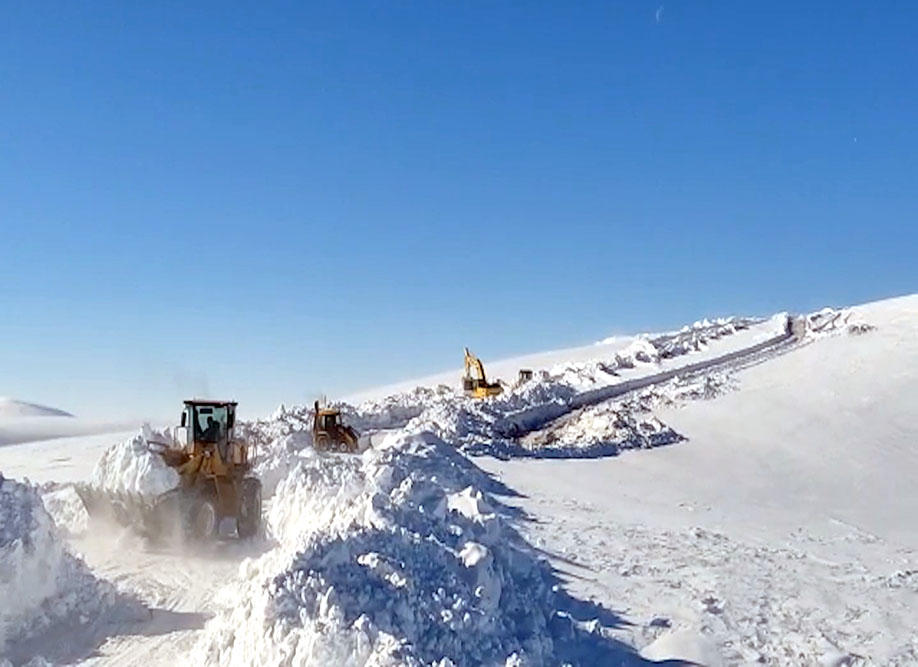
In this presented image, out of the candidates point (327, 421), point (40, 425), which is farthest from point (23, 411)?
point (327, 421)

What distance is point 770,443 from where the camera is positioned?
20219 millimetres

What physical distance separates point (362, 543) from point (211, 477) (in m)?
5.19

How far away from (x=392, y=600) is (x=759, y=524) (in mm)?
8378

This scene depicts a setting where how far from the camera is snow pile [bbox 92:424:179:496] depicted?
36.8 ft

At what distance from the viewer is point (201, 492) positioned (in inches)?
453

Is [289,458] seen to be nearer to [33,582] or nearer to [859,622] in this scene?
[33,582]

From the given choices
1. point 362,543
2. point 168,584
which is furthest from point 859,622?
point 168,584

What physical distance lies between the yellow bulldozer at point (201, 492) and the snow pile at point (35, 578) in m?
2.35

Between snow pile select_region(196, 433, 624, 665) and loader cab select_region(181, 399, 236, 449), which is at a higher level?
loader cab select_region(181, 399, 236, 449)

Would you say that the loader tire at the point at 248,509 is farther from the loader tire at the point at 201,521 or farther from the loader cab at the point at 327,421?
the loader cab at the point at 327,421

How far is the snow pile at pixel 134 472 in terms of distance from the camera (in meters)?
11.2

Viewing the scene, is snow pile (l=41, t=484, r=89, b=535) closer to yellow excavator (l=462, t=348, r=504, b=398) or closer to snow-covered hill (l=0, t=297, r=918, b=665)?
snow-covered hill (l=0, t=297, r=918, b=665)

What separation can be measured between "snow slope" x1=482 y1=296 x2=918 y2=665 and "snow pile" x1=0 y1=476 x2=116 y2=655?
4.53m

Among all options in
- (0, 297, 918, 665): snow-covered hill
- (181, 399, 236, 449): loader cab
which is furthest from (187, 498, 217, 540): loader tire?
(181, 399, 236, 449): loader cab
